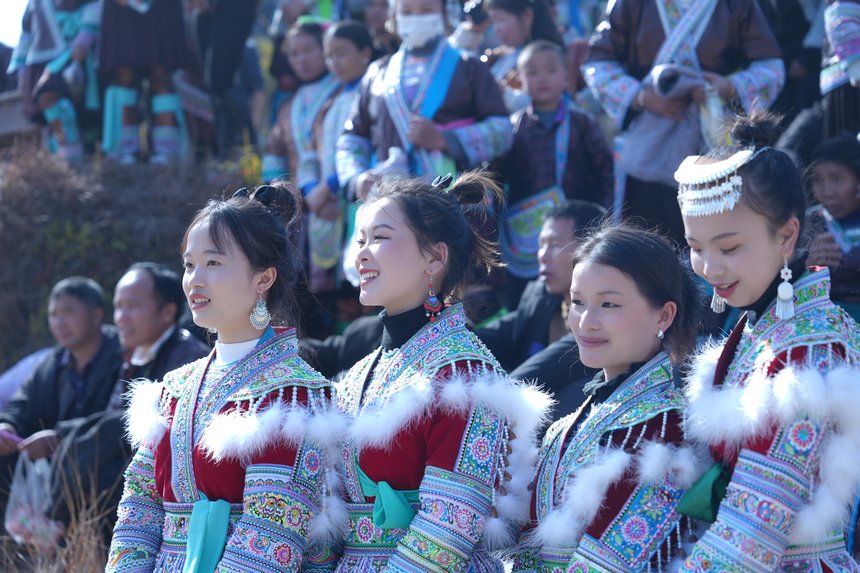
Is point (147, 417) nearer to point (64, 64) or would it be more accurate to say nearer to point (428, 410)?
point (428, 410)

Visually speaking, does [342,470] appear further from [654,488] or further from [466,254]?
[654,488]

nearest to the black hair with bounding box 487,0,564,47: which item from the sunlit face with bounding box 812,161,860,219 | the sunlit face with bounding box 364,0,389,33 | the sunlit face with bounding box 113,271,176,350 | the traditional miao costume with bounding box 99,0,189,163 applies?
the sunlit face with bounding box 364,0,389,33

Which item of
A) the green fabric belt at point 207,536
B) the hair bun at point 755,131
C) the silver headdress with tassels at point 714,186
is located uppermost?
the hair bun at point 755,131

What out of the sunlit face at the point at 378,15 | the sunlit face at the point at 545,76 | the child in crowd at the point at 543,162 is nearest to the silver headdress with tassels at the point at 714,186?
the child in crowd at the point at 543,162

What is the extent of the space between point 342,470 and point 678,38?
2.97 metres

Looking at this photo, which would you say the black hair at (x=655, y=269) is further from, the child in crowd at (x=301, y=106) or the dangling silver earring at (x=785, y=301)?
the child in crowd at (x=301, y=106)

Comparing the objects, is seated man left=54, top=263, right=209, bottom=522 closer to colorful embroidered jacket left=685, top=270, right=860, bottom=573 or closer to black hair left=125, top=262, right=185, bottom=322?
black hair left=125, top=262, right=185, bottom=322

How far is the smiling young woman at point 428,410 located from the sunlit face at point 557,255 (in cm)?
129

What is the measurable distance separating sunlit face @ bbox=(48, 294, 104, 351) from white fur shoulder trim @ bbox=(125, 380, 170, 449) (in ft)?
8.59

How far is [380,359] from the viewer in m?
3.00

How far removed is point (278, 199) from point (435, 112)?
2465mm

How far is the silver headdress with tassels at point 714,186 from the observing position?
2.49m

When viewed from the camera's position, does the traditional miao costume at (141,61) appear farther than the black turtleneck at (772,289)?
Yes

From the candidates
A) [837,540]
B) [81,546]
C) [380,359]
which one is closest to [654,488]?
[837,540]
